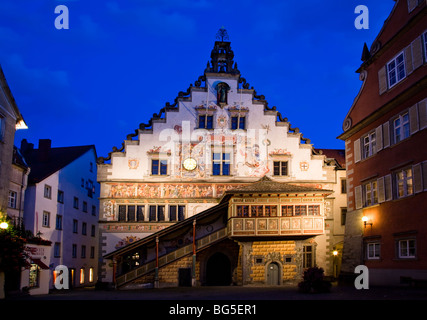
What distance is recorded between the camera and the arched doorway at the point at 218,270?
37.2m

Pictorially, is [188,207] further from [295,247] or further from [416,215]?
[416,215]

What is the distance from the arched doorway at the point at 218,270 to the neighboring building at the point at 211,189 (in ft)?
0.23

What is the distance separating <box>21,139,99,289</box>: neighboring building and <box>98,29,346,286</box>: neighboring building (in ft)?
15.6

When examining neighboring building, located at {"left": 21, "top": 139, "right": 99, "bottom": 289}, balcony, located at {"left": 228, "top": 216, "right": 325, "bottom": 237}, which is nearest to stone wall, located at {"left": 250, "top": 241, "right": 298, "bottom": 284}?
balcony, located at {"left": 228, "top": 216, "right": 325, "bottom": 237}

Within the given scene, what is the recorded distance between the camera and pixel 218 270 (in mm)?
37594

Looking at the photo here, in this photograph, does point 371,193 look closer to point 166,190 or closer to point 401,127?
point 401,127

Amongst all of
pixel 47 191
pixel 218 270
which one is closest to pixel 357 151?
pixel 218 270

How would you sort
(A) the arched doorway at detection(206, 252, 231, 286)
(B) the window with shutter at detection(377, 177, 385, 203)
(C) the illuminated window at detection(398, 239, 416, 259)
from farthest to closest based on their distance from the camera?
(A) the arched doorway at detection(206, 252, 231, 286)
(B) the window with shutter at detection(377, 177, 385, 203)
(C) the illuminated window at detection(398, 239, 416, 259)

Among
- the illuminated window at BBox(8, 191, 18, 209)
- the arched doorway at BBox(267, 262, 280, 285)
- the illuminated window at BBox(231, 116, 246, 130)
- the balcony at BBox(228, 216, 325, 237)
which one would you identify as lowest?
the arched doorway at BBox(267, 262, 280, 285)

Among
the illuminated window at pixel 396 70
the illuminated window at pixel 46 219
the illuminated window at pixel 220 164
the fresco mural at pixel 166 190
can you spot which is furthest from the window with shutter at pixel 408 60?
the illuminated window at pixel 46 219

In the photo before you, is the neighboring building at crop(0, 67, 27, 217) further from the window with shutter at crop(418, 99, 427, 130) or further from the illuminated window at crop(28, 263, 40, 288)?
the window with shutter at crop(418, 99, 427, 130)

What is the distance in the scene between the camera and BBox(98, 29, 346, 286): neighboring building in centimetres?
3506

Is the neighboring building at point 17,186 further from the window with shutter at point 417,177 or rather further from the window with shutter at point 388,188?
the window with shutter at point 417,177

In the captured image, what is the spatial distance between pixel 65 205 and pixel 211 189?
13.3 meters
